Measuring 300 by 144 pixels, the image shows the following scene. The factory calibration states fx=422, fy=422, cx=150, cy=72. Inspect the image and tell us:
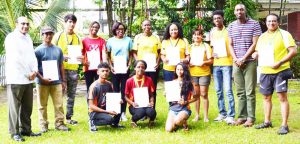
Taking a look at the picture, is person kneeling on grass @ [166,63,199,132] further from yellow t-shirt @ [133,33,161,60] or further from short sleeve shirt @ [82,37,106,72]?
short sleeve shirt @ [82,37,106,72]

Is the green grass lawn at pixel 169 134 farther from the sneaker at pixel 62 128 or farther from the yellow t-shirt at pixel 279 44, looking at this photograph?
the yellow t-shirt at pixel 279 44

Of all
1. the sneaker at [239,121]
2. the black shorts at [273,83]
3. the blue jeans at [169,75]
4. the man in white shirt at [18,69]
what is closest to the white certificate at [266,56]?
the black shorts at [273,83]

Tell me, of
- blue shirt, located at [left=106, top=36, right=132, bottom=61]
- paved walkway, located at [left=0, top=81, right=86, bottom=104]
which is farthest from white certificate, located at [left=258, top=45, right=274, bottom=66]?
paved walkway, located at [left=0, top=81, right=86, bottom=104]

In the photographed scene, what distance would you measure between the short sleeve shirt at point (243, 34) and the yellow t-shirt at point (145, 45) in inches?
51.0

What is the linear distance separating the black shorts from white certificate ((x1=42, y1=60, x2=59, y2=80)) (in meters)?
3.13

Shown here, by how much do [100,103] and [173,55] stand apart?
1.44 metres

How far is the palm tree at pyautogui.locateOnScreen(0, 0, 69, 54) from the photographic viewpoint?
9289 mm

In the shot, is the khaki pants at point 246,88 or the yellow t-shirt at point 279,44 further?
the khaki pants at point 246,88

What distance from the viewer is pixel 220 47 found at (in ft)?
22.8

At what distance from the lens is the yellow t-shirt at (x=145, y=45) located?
23.2ft

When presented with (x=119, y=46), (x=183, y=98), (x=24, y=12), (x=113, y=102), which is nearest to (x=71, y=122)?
(x=113, y=102)

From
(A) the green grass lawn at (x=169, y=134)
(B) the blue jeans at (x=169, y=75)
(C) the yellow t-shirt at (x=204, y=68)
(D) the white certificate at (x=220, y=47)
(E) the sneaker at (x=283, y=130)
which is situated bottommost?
(A) the green grass lawn at (x=169, y=134)

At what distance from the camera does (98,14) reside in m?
15.3

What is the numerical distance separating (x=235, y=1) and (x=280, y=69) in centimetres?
678
